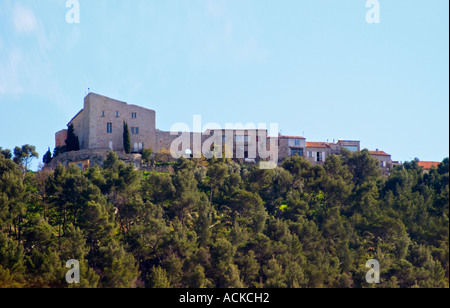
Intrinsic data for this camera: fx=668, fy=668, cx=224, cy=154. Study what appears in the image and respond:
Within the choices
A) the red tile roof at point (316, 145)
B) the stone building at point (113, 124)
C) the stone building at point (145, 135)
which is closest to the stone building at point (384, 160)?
the red tile roof at point (316, 145)

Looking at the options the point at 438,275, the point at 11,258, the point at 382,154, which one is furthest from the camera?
the point at 382,154

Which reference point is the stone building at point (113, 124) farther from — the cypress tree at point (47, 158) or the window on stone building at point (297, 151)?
the window on stone building at point (297, 151)

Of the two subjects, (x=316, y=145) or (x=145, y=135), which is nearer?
(x=145, y=135)

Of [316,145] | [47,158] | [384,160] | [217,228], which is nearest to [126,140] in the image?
[47,158]

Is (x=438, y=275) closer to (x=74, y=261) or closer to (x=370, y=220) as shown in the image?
(x=370, y=220)

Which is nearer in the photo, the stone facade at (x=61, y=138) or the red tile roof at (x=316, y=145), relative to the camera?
the stone facade at (x=61, y=138)

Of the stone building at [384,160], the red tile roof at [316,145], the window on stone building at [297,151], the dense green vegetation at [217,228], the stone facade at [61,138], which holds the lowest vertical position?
the dense green vegetation at [217,228]

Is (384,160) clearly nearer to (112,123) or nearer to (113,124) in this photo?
(113,124)

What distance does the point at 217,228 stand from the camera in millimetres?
55531

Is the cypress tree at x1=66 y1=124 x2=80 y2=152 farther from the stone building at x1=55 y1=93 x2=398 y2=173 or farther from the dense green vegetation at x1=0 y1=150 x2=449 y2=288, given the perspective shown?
the dense green vegetation at x1=0 y1=150 x2=449 y2=288

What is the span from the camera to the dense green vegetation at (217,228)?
4791cm
